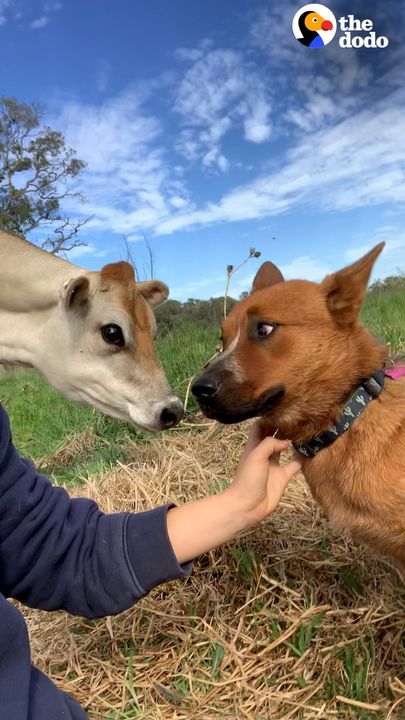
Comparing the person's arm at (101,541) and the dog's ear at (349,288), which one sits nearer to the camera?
the person's arm at (101,541)

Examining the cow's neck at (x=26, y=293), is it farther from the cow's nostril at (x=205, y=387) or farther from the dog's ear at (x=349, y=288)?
the dog's ear at (x=349, y=288)

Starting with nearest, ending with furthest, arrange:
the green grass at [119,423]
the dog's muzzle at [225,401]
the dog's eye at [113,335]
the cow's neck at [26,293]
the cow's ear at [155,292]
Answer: the dog's muzzle at [225,401] → the dog's eye at [113,335] → the cow's neck at [26,293] → the cow's ear at [155,292] → the green grass at [119,423]

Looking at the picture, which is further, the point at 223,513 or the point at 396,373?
the point at 396,373

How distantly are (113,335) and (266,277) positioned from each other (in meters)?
1.53

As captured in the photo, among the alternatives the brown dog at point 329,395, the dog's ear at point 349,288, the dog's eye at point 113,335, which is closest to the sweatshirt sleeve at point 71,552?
the brown dog at point 329,395

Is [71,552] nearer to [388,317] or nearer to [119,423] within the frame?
[119,423]

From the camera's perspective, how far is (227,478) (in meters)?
3.33

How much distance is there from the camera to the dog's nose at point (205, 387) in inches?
73.4

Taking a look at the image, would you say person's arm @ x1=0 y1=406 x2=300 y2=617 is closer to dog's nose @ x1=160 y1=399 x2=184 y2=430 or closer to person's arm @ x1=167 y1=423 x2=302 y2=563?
person's arm @ x1=167 y1=423 x2=302 y2=563

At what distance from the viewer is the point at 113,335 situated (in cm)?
371

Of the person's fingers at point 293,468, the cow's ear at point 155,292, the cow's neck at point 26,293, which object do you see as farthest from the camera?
the cow's ear at point 155,292

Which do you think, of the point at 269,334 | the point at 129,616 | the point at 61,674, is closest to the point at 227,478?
the point at 129,616

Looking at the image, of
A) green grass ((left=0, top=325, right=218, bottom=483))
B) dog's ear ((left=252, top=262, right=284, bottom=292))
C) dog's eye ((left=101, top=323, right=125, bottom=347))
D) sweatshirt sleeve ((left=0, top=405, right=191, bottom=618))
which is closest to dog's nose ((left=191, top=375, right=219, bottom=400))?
sweatshirt sleeve ((left=0, top=405, right=191, bottom=618))

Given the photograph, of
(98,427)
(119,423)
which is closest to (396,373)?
(119,423)
